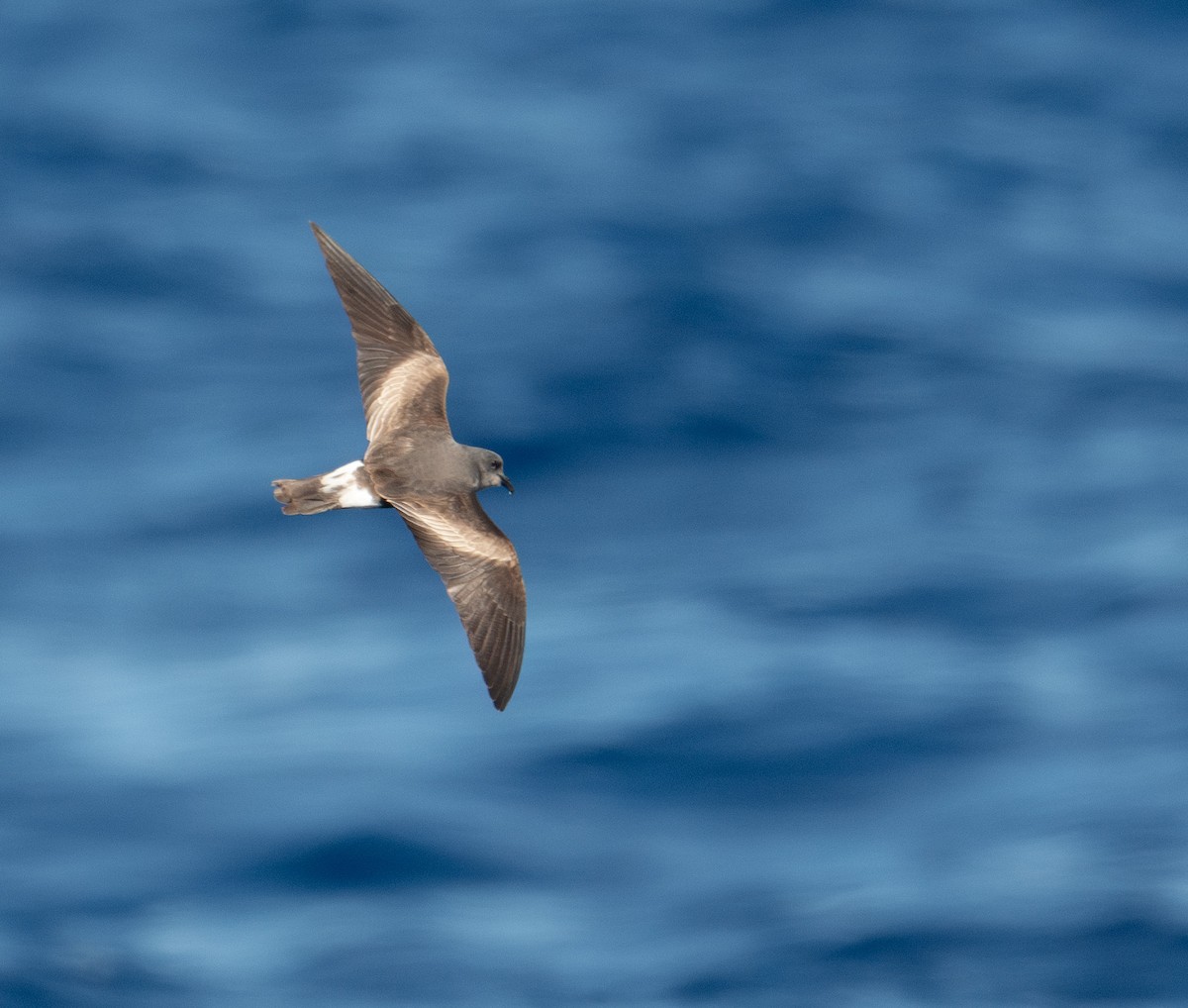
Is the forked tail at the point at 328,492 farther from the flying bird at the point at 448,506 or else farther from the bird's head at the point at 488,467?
the bird's head at the point at 488,467

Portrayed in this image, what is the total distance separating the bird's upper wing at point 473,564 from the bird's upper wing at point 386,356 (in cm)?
81

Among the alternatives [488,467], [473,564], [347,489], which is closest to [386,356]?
[488,467]

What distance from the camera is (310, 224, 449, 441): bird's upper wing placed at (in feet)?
35.5

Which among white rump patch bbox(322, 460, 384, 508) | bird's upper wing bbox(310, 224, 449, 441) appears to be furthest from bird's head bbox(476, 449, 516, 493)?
white rump patch bbox(322, 460, 384, 508)

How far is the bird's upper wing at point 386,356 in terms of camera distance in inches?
426

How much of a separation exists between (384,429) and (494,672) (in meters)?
1.73

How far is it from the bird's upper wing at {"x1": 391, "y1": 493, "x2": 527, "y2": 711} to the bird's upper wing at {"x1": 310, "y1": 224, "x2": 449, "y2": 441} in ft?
2.65

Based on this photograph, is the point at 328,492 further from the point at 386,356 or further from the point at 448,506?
the point at 386,356

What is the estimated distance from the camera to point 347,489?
9977 millimetres

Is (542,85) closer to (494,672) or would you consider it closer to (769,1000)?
(769,1000)

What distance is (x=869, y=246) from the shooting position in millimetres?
22484

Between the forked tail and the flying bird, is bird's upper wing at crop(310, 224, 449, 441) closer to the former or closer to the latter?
the flying bird

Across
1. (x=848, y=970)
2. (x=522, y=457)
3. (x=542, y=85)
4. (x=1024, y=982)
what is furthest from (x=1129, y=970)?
(x=542, y=85)

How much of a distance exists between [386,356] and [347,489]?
1.40m
